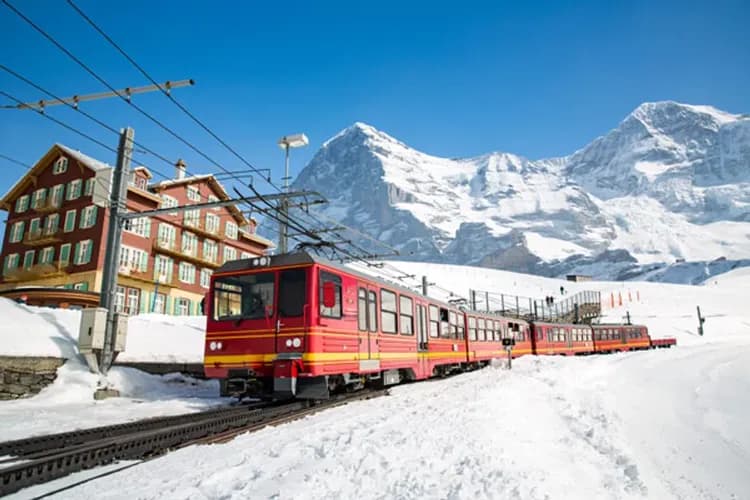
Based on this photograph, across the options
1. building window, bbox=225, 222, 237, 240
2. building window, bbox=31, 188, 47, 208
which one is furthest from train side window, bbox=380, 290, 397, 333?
building window, bbox=31, 188, 47, 208

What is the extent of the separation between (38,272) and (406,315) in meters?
31.2

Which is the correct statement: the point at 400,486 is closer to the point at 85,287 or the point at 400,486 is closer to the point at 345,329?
the point at 345,329

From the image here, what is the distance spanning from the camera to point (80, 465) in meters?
5.63

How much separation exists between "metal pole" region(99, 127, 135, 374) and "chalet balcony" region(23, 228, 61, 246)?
24.8 meters

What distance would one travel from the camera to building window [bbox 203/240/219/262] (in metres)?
40.0

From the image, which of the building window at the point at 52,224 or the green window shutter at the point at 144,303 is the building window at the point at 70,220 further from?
the green window shutter at the point at 144,303

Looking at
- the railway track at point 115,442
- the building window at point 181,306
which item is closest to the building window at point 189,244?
the building window at point 181,306

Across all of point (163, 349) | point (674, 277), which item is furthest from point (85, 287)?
point (674, 277)

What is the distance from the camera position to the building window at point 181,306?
36.4m

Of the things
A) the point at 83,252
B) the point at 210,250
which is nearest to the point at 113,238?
the point at 83,252

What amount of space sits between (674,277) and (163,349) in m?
165

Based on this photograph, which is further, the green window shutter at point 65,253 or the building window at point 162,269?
the building window at point 162,269

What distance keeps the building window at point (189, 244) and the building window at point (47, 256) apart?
8651 millimetres

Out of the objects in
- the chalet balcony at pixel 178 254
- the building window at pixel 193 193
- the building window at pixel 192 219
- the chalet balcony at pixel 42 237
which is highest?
the building window at pixel 193 193
